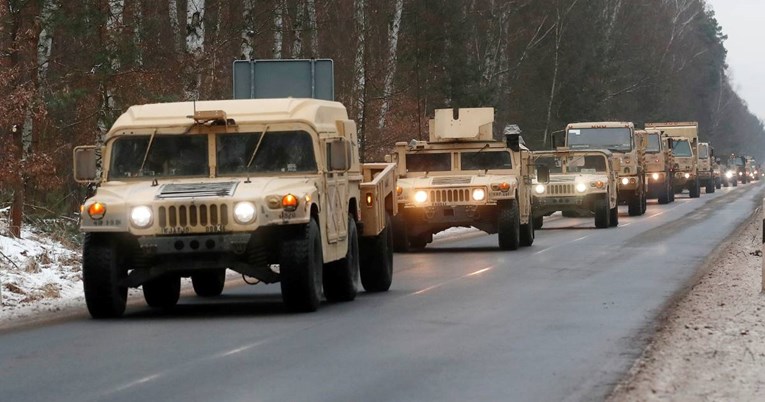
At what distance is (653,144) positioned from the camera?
53.8m

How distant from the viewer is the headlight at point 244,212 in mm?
14945

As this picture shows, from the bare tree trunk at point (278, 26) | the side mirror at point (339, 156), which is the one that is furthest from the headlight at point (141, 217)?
the bare tree trunk at point (278, 26)

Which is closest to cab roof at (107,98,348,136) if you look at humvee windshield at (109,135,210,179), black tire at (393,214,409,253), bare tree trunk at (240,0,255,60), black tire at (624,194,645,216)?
humvee windshield at (109,135,210,179)

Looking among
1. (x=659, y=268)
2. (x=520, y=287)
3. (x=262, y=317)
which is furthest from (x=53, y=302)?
(x=659, y=268)

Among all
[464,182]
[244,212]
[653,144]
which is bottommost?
[244,212]

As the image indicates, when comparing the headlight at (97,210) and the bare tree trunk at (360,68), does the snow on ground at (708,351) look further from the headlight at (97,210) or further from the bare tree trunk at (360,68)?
the bare tree trunk at (360,68)

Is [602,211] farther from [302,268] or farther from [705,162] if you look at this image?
[705,162]

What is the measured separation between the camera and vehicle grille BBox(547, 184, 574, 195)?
37.4 m

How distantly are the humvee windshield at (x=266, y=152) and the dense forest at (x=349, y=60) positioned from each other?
20.6 ft

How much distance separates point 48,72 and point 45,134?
7.98 feet

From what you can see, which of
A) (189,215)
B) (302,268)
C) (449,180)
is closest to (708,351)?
(302,268)

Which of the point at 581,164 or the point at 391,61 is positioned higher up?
the point at 391,61

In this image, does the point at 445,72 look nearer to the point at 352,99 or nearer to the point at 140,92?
the point at 352,99

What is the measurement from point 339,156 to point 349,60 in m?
33.2
